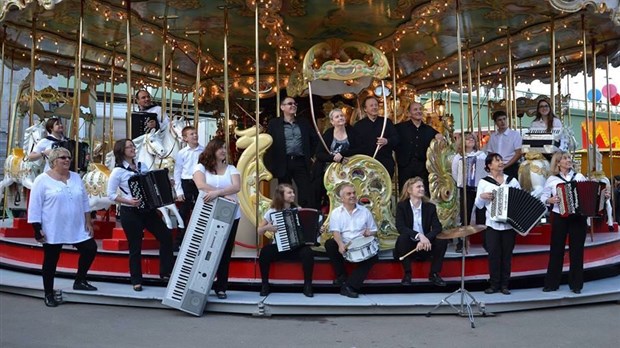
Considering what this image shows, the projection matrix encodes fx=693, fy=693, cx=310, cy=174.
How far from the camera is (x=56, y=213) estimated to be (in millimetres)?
7773

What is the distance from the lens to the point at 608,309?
26.6 feet

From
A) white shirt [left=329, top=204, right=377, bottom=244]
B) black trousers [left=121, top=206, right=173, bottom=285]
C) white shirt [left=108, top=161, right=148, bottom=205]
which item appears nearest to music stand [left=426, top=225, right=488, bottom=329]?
white shirt [left=329, top=204, right=377, bottom=244]

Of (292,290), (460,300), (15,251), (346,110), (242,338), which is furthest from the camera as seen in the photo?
(346,110)

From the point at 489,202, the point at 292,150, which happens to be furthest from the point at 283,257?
the point at 489,202

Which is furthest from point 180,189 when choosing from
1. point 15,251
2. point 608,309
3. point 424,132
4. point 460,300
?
point 608,309

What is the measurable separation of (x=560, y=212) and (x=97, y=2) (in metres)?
8.29

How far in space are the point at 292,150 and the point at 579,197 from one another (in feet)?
12.1

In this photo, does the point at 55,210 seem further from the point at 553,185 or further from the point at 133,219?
the point at 553,185

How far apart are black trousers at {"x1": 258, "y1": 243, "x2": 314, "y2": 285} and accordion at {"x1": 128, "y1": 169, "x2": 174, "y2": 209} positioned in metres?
1.30

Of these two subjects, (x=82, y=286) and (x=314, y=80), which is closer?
(x=82, y=286)

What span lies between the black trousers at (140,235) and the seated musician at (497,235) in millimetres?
3819

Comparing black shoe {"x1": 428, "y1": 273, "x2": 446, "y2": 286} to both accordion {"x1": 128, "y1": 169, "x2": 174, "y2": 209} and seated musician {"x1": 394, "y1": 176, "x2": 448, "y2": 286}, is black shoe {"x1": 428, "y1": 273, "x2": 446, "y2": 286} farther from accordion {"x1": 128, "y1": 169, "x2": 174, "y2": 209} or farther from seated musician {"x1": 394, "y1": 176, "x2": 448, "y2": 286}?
accordion {"x1": 128, "y1": 169, "x2": 174, "y2": 209}

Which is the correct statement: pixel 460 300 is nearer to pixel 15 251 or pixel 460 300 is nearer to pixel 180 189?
pixel 180 189

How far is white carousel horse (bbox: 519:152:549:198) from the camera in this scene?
11.6 m
